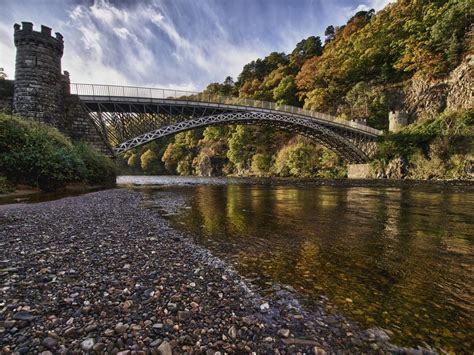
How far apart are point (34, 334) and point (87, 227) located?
14.3 feet

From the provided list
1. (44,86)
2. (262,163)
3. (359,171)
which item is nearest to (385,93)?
(359,171)

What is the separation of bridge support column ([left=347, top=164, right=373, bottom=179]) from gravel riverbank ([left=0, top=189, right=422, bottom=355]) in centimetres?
3935

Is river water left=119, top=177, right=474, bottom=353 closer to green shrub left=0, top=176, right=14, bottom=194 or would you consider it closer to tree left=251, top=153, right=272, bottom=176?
green shrub left=0, top=176, right=14, bottom=194

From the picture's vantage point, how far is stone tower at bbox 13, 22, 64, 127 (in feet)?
67.9

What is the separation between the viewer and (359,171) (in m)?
39.4

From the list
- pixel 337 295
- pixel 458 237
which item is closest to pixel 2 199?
Answer: pixel 337 295

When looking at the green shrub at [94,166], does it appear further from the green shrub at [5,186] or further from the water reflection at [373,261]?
the water reflection at [373,261]

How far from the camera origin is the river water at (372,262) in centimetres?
269

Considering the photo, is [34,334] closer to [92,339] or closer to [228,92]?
[92,339]

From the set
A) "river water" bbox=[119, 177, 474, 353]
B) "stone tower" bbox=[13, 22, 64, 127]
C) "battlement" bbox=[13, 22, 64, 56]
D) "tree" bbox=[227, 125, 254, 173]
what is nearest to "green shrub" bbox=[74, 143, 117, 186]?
"stone tower" bbox=[13, 22, 64, 127]

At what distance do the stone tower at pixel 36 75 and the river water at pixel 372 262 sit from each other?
20957 mm

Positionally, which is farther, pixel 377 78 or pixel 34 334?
pixel 377 78

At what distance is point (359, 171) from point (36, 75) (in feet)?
139

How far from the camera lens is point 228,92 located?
276ft
